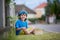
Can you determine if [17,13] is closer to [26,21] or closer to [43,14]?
[26,21]

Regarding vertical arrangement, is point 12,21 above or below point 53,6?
below

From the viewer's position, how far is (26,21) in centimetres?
249

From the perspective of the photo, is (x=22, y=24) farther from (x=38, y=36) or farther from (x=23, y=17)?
(x=38, y=36)

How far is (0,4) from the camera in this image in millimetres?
2439

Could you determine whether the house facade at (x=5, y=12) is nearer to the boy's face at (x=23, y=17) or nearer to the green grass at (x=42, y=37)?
the boy's face at (x=23, y=17)

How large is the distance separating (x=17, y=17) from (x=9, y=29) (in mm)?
154

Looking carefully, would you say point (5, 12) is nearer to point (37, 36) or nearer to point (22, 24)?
point (22, 24)

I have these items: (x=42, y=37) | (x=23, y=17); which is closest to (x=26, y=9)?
(x=23, y=17)

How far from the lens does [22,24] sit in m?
2.49

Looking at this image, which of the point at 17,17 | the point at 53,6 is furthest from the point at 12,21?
the point at 53,6

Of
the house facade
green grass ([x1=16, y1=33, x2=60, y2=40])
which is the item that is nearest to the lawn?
green grass ([x1=16, y1=33, x2=60, y2=40])

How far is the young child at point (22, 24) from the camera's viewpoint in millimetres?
2479

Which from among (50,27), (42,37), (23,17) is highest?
(23,17)

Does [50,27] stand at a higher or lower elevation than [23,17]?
lower
